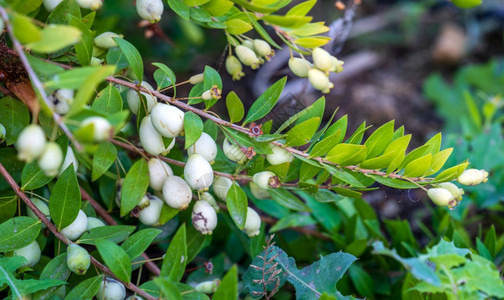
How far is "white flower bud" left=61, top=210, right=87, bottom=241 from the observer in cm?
72

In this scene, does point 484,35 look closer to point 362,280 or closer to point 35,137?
point 362,280

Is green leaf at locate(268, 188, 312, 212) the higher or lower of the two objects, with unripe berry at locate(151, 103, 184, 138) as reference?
lower

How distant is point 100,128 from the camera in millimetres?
459

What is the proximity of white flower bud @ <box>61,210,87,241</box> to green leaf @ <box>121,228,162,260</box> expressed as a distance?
7 cm

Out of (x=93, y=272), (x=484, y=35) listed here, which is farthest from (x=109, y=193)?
(x=484, y=35)

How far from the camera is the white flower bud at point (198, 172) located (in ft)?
2.31

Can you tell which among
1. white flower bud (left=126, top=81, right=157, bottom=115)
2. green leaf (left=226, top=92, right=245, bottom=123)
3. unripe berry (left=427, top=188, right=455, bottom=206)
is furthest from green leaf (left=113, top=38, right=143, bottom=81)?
unripe berry (left=427, top=188, right=455, bottom=206)

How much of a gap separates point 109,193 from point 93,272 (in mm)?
184

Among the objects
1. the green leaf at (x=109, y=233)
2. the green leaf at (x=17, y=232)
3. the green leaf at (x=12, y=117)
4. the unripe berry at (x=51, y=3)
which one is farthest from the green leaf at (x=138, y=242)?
the unripe berry at (x=51, y=3)

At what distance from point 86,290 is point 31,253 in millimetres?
118

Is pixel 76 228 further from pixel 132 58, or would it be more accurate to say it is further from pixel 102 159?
pixel 132 58

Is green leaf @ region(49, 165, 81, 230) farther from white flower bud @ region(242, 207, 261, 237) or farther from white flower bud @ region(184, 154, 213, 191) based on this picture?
white flower bud @ region(242, 207, 261, 237)

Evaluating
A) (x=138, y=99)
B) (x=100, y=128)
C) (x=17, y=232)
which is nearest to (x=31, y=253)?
(x=17, y=232)

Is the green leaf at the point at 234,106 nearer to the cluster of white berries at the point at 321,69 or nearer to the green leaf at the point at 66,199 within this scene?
the cluster of white berries at the point at 321,69
